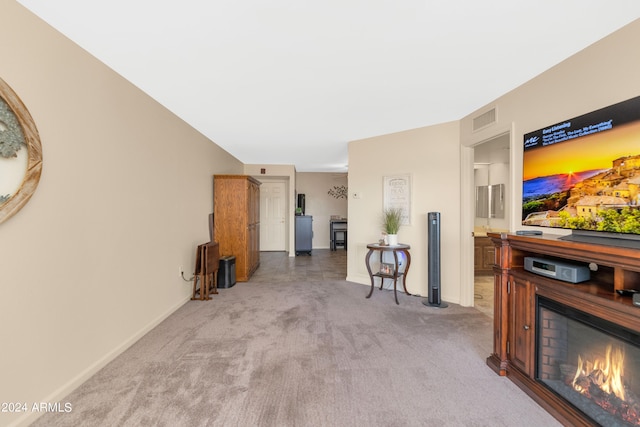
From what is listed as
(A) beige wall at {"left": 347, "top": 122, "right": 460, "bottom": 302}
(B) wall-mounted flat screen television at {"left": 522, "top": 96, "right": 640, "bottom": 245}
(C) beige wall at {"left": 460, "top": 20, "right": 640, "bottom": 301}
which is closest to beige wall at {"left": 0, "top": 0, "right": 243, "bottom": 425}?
(A) beige wall at {"left": 347, "top": 122, "right": 460, "bottom": 302}

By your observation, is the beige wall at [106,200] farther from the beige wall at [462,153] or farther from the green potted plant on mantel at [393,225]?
the green potted plant on mantel at [393,225]

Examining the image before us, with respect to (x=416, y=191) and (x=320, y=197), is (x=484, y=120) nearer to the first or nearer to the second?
(x=416, y=191)

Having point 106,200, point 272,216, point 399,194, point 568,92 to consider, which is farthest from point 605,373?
point 272,216

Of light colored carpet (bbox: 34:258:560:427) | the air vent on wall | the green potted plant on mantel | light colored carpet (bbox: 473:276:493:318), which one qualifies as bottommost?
light colored carpet (bbox: 34:258:560:427)

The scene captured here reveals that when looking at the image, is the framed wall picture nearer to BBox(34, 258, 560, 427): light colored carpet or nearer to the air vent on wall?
the air vent on wall

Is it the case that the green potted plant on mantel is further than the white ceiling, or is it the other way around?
the green potted plant on mantel

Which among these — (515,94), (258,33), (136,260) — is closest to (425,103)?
(515,94)

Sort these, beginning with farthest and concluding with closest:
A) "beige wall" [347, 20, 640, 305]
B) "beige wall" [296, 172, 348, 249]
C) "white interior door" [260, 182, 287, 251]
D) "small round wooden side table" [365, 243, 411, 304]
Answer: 1. "beige wall" [296, 172, 348, 249]
2. "white interior door" [260, 182, 287, 251]
3. "small round wooden side table" [365, 243, 411, 304]
4. "beige wall" [347, 20, 640, 305]

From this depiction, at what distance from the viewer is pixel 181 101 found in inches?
118

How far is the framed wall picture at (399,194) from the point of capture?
4.10m

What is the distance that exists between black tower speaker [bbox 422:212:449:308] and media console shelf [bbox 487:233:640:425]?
133 centimetres

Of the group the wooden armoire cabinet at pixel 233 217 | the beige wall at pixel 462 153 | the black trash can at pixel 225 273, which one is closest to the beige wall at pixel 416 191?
the beige wall at pixel 462 153

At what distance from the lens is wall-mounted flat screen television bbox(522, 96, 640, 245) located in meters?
1.57

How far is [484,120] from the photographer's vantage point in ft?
10.1
